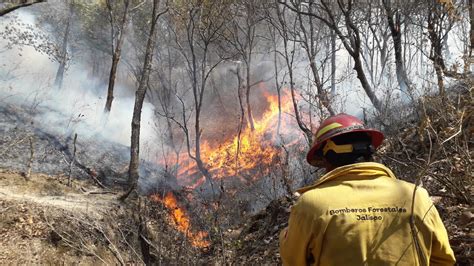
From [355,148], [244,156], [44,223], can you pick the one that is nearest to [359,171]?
[355,148]

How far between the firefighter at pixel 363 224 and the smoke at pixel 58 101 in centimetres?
1635

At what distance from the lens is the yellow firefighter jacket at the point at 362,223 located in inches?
75.1

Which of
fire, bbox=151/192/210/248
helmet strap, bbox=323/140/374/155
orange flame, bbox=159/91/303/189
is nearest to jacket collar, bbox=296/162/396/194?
helmet strap, bbox=323/140/374/155

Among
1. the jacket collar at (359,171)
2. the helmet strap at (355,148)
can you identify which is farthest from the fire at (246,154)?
the jacket collar at (359,171)

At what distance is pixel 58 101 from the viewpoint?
2075 cm

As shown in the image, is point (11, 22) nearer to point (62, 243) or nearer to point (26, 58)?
point (26, 58)

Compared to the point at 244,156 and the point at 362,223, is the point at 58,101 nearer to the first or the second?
the point at 244,156

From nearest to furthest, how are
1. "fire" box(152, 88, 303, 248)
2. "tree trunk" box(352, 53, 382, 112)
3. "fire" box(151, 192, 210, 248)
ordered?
"fire" box(151, 192, 210, 248) < "tree trunk" box(352, 53, 382, 112) < "fire" box(152, 88, 303, 248)

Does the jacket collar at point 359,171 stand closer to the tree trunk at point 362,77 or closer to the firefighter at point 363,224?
the firefighter at point 363,224

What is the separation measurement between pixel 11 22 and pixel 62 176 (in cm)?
1616

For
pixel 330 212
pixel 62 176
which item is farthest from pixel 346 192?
pixel 62 176

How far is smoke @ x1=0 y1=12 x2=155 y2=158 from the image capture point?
693 inches

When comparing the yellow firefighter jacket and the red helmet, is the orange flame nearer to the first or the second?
the red helmet

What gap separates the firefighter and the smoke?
16.3 m
